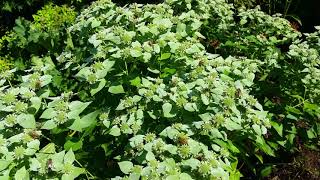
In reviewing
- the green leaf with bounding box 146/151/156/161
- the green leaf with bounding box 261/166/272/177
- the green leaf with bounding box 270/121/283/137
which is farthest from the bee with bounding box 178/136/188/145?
the green leaf with bounding box 261/166/272/177

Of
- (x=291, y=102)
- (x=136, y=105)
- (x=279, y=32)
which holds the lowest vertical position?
(x=291, y=102)

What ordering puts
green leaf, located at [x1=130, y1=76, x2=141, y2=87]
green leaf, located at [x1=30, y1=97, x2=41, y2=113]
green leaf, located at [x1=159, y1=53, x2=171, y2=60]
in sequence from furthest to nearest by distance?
green leaf, located at [x1=159, y1=53, x2=171, y2=60] → green leaf, located at [x1=130, y1=76, x2=141, y2=87] → green leaf, located at [x1=30, y1=97, x2=41, y2=113]

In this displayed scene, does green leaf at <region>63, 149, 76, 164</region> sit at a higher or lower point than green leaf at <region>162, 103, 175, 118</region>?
lower

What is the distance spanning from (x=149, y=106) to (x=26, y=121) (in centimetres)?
61

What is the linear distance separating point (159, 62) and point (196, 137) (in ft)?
1.81

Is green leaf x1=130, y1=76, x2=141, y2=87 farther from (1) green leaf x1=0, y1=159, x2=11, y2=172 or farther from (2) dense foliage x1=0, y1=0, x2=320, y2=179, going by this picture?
(1) green leaf x1=0, y1=159, x2=11, y2=172

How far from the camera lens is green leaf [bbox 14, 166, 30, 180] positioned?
191 cm

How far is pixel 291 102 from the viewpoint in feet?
9.61

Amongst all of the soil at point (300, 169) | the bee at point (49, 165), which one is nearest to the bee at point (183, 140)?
the bee at point (49, 165)

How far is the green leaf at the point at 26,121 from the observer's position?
6.59 ft

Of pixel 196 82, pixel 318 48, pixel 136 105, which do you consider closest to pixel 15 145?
pixel 136 105

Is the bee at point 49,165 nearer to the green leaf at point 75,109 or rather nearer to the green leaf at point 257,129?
the green leaf at point 75,109

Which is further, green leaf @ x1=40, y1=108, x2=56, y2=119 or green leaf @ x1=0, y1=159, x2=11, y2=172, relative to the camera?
green leaf @ x1=40, y1=108, x2=56, y2=119

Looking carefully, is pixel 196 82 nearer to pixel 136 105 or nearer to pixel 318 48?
pixel 136 105
